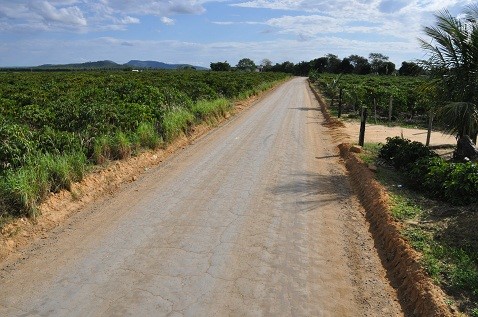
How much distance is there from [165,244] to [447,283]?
11.7ft

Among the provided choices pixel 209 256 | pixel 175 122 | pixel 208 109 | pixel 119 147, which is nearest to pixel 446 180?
pixel 209 256

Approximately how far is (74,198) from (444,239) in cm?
596

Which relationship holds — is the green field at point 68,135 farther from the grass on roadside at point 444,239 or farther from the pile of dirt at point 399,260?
the grass on roadside at point 444,239

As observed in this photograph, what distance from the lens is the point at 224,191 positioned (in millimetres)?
8453

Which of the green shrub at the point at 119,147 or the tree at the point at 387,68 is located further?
the tree at the point at 387,68

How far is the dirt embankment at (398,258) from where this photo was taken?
4.44 metres

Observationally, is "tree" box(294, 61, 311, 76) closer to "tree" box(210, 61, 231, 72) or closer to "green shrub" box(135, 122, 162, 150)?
"tree" box(210, 61, 231, 72)

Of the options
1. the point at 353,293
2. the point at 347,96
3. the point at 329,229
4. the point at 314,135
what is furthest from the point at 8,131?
the point at 347,96


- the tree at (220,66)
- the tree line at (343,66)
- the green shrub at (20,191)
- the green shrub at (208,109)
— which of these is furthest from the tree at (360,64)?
the green shrub at (20,191)

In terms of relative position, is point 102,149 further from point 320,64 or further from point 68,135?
point 320,64

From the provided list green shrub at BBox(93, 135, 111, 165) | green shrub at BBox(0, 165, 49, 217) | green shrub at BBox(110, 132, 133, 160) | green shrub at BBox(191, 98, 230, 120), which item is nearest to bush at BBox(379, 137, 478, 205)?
green shrub at BBox(110, 132, 133, 160)

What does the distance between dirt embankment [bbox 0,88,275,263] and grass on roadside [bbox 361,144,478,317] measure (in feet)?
17.3

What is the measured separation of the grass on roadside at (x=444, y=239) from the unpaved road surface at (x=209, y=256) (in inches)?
23.3

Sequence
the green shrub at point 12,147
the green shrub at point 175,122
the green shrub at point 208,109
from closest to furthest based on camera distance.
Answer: the green shrub at point 12,147
the green shrub at point 175,122
the green shrub at point 208,109
